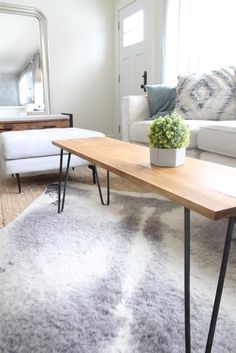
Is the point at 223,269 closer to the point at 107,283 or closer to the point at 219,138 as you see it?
the point at 107,283

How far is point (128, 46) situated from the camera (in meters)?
4.15

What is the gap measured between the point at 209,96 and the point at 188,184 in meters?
1.75

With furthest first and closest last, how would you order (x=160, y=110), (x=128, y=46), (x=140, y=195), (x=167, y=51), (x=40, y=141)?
(x=128, y=46)
(x=167, y=51)
(x=160, y=110)
(x=40, y=141)
(x=140, y=195)

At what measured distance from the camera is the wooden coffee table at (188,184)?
0.66 metres

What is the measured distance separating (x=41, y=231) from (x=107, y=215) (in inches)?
15.0

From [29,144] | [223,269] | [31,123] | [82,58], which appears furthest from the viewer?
[82,58]

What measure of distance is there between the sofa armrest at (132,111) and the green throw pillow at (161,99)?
0.06 metres

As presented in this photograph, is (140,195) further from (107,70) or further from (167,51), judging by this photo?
(107,70)

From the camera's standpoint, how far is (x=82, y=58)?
4418mm

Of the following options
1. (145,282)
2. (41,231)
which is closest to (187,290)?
(145,282)

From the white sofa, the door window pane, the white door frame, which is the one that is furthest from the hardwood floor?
the door window pane

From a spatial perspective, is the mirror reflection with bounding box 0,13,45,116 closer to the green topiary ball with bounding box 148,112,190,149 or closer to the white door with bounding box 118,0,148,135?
the white door with bounding box 118,0,148,135

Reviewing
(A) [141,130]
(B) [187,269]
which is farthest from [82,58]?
(B) [187,269]

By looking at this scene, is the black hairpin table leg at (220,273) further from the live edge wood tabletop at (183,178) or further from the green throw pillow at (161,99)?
the green throw pillow at (161,99)
